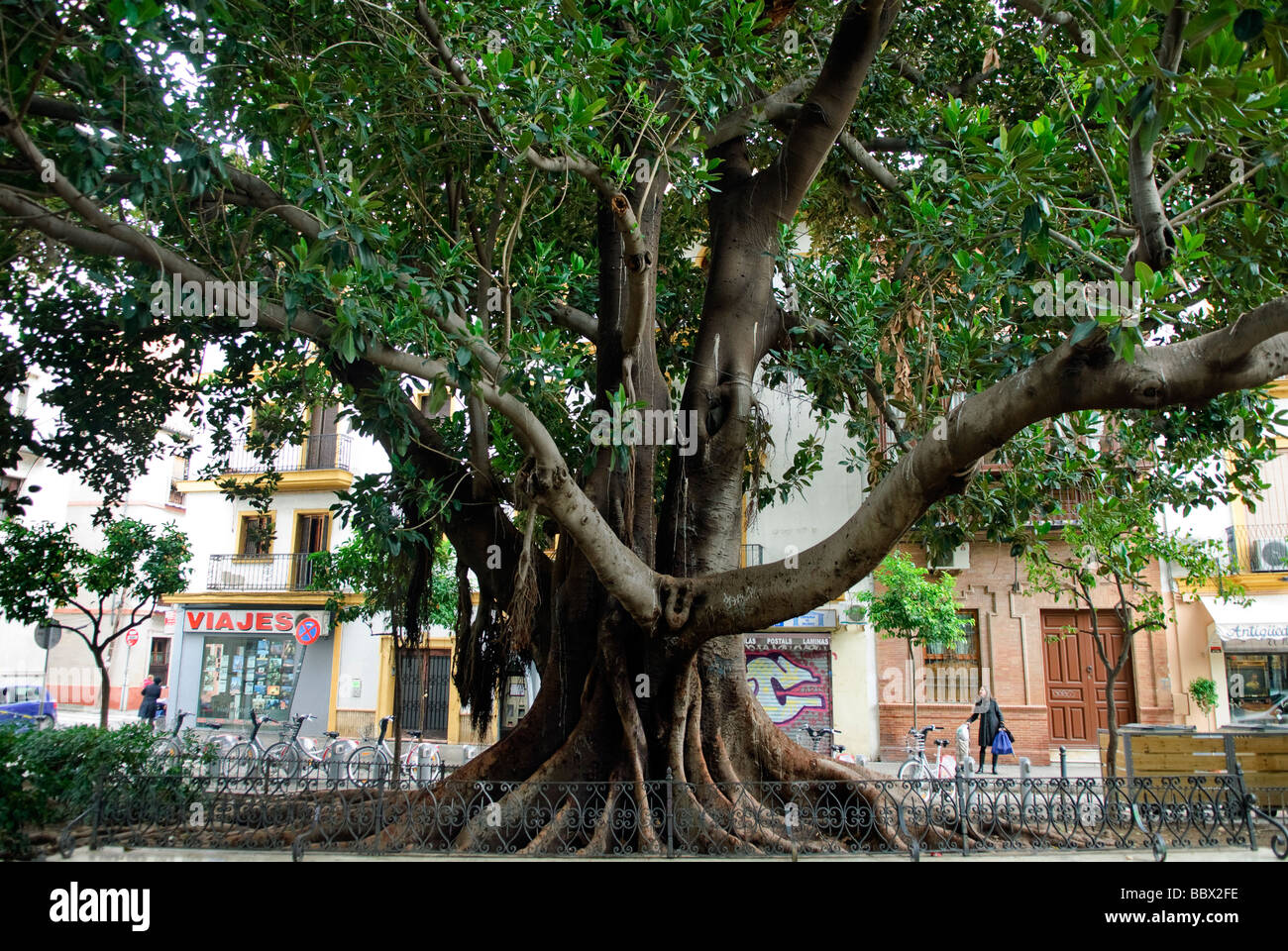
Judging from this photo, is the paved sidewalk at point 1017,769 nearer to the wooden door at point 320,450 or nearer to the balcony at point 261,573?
the balcony at point 261,573

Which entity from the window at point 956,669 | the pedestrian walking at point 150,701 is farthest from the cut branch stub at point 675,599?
the pedestrian walking at point 150,701

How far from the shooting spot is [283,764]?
851 cm

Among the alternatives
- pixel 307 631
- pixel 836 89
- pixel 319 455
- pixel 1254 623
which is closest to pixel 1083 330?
pixel 836 89

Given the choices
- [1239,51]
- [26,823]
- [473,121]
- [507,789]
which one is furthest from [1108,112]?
[26,823]

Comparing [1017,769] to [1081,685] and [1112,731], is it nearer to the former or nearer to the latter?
[1081,685]

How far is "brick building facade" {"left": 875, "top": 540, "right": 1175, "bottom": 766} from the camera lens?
1705 cm

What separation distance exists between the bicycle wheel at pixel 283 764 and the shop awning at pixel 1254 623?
1646cm

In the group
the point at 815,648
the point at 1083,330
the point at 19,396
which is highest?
the point at 19,396

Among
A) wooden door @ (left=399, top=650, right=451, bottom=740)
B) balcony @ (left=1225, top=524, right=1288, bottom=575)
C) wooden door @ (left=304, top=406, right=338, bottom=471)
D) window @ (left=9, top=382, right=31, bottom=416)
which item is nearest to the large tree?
window @ (left=9, top=382, right=31, bottom=416)

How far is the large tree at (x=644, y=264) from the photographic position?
208 inches

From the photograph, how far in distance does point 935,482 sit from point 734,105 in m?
4.50

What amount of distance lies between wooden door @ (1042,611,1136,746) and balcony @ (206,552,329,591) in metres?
18.3

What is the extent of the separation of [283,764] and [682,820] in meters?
4.24
